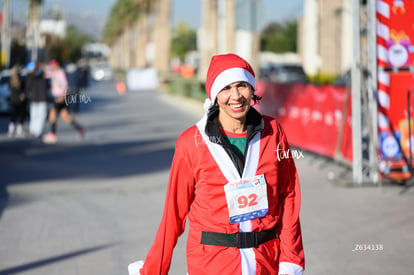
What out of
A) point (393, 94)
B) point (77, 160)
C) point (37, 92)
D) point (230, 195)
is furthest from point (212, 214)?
point (37, 92)

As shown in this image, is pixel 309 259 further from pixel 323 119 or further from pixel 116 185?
pixel 323 119

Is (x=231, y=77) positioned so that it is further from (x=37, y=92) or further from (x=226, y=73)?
(x=37, y=92)

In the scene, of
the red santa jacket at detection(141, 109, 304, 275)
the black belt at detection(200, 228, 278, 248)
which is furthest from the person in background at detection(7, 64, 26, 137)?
the black belt at detection(200, 228, 278, 248)

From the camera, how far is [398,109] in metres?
10.8

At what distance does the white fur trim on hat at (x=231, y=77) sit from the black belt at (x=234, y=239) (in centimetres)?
66

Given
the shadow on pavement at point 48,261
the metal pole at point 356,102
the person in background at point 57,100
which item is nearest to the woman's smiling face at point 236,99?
the shadow on pavement at point 48,261

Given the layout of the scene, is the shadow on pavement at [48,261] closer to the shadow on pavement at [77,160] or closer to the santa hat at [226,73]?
the shadow on pavement at [77,160]

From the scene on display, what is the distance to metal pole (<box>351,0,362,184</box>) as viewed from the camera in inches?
421

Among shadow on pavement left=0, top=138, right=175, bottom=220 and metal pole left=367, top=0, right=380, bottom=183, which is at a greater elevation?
metal pole left=367, top=0, right=380, bottom=183

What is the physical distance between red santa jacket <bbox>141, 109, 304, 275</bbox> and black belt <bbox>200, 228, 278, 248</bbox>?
0.02 m

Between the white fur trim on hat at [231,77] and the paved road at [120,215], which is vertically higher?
the white fur trim on hat at [231,77]

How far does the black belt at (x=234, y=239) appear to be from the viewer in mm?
3271

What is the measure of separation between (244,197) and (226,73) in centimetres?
57

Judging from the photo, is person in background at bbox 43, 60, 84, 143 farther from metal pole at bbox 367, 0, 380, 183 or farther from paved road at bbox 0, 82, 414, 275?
metal pole at bbox 367, 0, 380, 183
